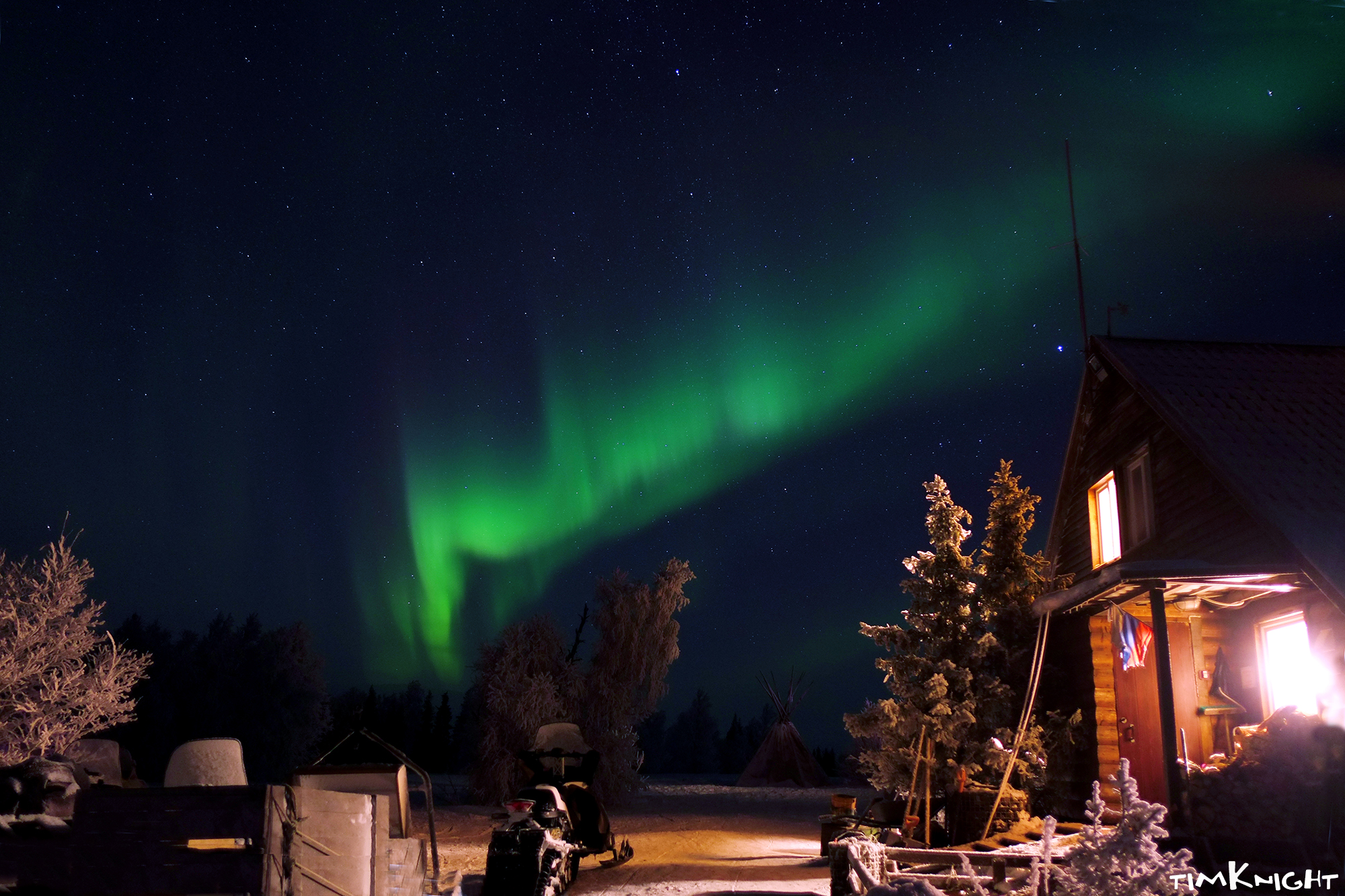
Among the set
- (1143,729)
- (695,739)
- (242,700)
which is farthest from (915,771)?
(695,739)

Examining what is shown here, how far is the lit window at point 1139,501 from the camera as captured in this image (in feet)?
47.7

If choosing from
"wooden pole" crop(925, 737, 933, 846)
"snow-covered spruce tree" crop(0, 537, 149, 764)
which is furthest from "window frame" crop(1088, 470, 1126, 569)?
"snow-covered spruce tree" crop(0, 537, 149, 764)

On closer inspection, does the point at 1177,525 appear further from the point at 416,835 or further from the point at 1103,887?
the point at 416,835

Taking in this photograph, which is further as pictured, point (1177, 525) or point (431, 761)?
point (431, 761)

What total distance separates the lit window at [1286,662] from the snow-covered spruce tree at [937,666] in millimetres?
3439

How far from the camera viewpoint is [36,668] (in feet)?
61.8

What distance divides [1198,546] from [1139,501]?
94.4 inches

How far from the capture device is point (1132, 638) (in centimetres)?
1371

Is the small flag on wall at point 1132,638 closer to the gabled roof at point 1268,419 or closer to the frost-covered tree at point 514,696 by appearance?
Result: the gabled roof at point 1268,419

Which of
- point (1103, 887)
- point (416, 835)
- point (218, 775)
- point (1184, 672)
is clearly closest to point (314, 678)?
point (416, 835)

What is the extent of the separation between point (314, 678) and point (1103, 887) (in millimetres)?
44777

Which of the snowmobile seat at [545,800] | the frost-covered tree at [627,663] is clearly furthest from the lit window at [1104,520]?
the frost-covered tree at [627,663]

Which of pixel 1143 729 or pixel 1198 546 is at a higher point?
pixel 1198 546

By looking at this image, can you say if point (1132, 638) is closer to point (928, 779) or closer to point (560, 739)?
point (928, 779)
